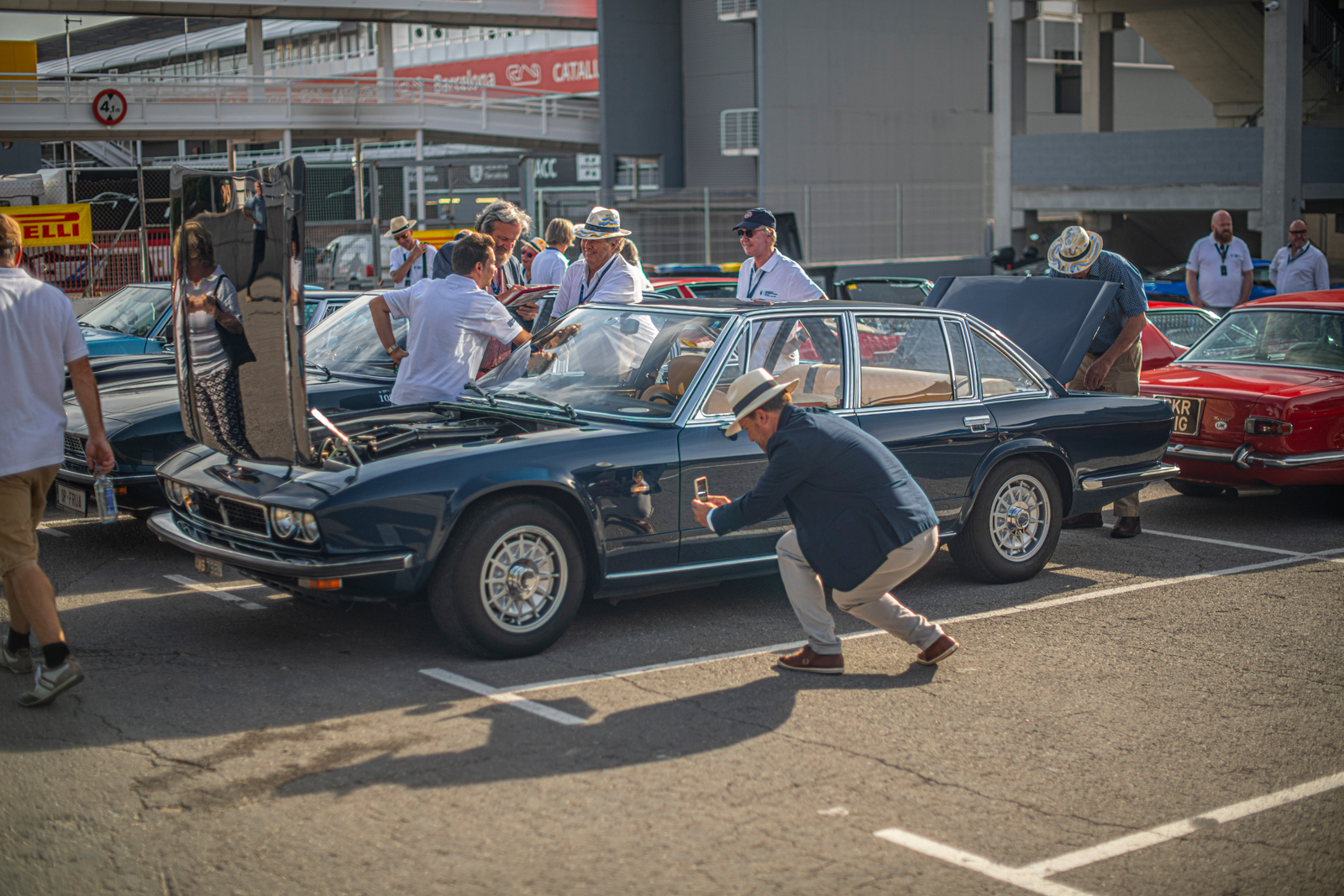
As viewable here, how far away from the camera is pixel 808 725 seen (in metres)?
5.04

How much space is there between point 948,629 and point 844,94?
27.6 meters

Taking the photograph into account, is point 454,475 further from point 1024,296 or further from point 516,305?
point 1024,296

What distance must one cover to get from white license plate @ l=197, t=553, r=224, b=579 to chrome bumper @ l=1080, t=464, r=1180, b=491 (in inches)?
180

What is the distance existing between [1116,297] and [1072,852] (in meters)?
5.60

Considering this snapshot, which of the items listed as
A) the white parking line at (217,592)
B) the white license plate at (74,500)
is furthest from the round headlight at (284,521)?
the white license plate at (74,500)

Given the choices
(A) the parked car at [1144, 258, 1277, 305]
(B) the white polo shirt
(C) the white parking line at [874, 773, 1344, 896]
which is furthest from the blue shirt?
(A) the parked car at [1144, 258, 1277, 305]

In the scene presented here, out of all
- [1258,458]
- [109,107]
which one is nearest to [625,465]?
[1258,458]

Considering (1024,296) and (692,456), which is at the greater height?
(1024,296)

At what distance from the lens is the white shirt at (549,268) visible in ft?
36.9

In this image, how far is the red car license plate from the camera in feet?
29.3

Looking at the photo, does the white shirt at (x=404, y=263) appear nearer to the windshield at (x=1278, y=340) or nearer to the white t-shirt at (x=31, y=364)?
the white t-shirt at (x=31, y=364)

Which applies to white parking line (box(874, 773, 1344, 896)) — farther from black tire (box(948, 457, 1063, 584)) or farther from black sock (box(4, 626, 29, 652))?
black sock (box(4, 626, 29, 652))

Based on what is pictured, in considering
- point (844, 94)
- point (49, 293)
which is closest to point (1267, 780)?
point (49, 293)

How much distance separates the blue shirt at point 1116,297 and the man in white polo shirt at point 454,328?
4.06 metres
